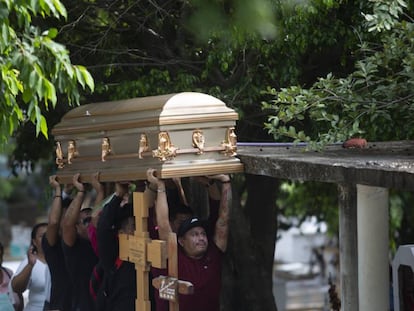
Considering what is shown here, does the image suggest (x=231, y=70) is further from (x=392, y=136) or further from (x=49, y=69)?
(x=49, y=69)

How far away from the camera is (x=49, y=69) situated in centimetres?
620

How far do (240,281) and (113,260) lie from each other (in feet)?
8.94

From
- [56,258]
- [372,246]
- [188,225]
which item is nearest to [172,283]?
[188,225]

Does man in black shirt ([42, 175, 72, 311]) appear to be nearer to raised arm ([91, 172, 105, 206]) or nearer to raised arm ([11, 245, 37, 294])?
raised arm ([91, 172, 105, 206])

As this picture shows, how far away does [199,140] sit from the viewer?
711 cm

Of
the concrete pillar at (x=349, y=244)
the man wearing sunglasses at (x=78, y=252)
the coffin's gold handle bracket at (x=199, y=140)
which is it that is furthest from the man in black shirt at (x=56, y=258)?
the concrete pillar at (x=349, y=244)

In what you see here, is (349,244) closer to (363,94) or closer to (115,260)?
(363,94)

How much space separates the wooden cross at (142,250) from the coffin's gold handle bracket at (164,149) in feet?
1.43

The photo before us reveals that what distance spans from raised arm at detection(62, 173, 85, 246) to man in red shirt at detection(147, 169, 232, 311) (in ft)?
3.51

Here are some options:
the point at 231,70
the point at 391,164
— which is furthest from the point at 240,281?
the point at 391,164

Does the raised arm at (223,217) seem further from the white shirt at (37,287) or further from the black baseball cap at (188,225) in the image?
the white shirt at (37,287)

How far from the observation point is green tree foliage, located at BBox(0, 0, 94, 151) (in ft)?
19.5

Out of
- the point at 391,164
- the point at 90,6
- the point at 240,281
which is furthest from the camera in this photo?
the point at 240,281

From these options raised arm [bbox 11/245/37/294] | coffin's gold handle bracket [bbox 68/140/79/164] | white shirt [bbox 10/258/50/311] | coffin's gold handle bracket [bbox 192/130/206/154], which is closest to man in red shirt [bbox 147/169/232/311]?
coffin's gold handle bracket [bbox 192/130/206/154]
